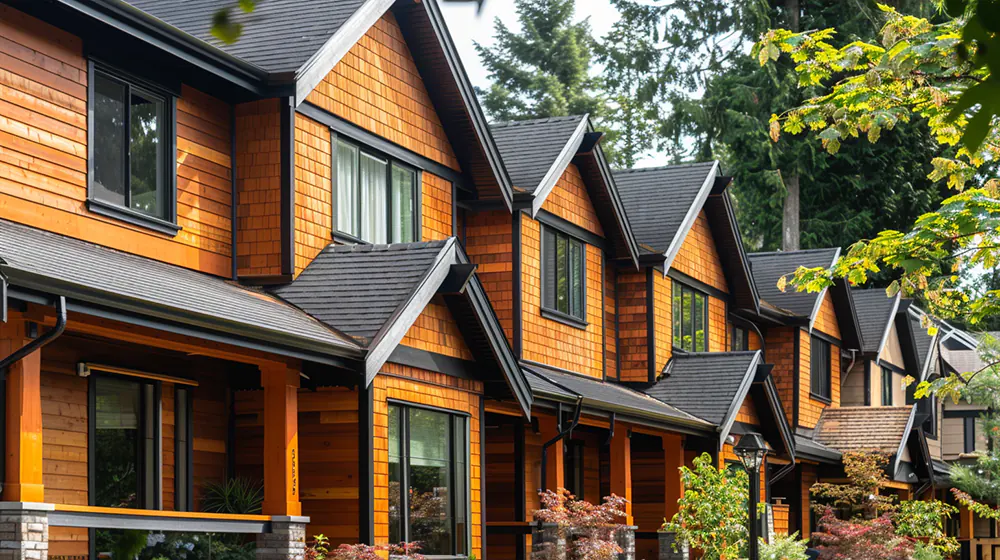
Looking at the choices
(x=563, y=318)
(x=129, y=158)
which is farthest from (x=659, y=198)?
(x=129, y=158)

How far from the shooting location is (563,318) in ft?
74.4

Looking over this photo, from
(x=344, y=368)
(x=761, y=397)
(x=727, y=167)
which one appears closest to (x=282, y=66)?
(x=344, y=368)

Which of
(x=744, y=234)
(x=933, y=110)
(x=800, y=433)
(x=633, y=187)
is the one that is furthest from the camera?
(x=744, y=234)

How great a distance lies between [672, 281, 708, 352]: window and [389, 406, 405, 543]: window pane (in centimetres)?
1261

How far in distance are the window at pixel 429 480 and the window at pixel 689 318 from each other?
1126 cm

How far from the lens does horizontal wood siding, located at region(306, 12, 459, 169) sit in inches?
672

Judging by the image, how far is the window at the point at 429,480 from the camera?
15438mm

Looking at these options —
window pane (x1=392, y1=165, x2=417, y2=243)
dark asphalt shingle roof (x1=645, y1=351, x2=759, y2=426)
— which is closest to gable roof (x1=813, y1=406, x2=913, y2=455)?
dark asphalt shingle roof (x1=645, y1=351, x2=759, y2=426)

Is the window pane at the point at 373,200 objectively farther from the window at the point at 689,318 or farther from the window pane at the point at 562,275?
the window at the point at 689,318

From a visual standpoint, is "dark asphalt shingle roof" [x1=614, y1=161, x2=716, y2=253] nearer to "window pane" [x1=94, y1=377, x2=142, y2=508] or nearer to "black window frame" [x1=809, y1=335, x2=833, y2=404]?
"black window frame" [x1=809, y1=335, x2=833, y2=404]

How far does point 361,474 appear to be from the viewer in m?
14.5

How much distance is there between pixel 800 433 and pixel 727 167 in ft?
65.8

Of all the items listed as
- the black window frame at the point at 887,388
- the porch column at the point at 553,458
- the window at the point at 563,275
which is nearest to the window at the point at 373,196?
the porch column at the point at 553,458

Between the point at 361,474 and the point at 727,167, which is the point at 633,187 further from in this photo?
the point at 727,167
